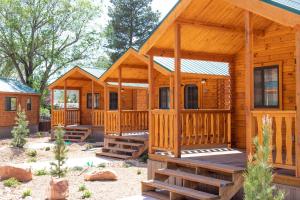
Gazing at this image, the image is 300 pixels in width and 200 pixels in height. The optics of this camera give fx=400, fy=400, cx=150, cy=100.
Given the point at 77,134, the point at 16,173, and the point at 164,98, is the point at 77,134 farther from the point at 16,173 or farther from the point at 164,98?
the point at 16,173

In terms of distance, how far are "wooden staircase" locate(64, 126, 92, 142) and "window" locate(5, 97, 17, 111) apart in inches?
240

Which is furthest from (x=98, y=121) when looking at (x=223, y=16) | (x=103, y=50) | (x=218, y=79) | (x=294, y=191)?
(x=103, y=50)

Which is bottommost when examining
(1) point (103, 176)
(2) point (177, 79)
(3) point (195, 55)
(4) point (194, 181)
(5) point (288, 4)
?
(1) point (103, 176)

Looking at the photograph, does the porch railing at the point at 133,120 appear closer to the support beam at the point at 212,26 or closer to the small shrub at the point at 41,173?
the small shrub at the point at 41,173

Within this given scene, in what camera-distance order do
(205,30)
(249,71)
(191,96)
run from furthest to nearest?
1. (191,96)
2. (205,30)
3. (249,71)

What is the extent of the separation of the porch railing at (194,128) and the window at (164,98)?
21.9ft

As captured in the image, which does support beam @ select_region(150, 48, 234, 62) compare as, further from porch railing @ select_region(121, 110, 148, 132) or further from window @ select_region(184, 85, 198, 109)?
porch railing @ select_region(121, 110, 148, 132)

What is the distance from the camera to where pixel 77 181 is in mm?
10648

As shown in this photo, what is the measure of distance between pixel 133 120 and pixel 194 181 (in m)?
9.85

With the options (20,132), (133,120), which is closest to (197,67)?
(133,120)

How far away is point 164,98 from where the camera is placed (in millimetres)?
18062

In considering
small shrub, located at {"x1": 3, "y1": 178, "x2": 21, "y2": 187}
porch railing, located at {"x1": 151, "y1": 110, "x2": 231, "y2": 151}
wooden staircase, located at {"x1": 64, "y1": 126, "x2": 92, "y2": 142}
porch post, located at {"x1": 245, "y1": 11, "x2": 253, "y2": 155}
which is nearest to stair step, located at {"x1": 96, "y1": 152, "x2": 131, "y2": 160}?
porch railing, located at {"x1": 151, "y1": 110, "x2": 231, "y2": 151}

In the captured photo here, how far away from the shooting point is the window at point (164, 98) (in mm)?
17922

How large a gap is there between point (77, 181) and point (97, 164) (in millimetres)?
3120
